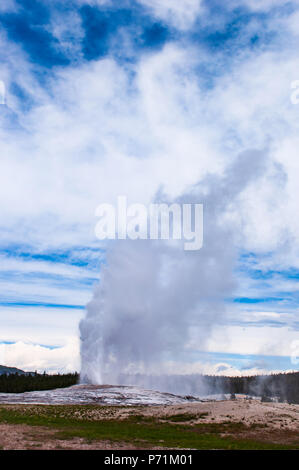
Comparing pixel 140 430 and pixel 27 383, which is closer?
pixel 140 430

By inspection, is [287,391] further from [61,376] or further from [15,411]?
[15,411]

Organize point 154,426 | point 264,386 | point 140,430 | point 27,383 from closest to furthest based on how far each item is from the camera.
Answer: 1. point 140,430
2. point 154,426
3. point 27,383
4. point 264,386

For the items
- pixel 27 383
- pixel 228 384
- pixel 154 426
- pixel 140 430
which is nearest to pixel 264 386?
pixel 228 384

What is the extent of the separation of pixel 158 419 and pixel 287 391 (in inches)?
5720

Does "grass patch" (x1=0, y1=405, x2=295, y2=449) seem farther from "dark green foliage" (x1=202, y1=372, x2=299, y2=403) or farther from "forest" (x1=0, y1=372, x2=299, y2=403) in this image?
"dark green foliage" (x1=202, y1=372, x2=299, y2=403)

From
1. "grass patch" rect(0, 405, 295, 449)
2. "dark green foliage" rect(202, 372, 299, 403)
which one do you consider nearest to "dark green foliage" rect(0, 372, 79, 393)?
"dark green foliage" rect(202, 372, 299, 403)

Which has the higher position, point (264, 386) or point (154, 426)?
point (154, 426)

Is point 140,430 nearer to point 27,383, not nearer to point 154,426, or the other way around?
point 154,426

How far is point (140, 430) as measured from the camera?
4062 cm

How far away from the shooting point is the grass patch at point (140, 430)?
109 ft

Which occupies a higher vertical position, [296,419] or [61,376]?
[296,419]

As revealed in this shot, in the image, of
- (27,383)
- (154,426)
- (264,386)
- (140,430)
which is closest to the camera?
(140,430)
